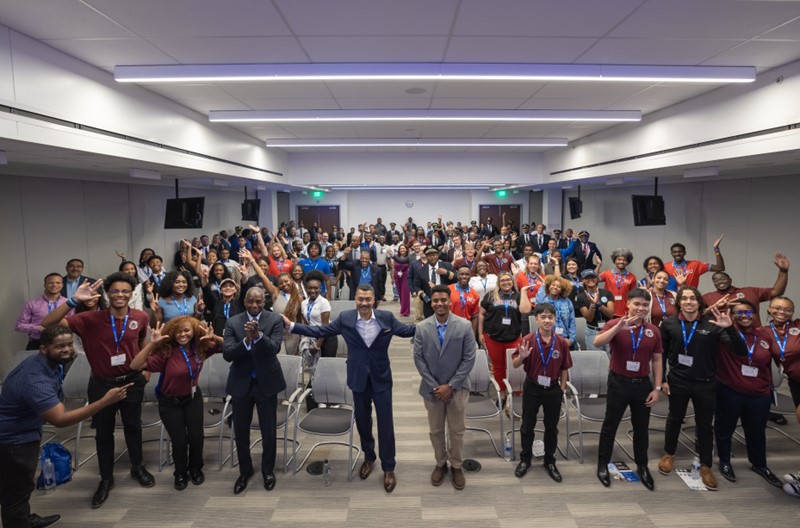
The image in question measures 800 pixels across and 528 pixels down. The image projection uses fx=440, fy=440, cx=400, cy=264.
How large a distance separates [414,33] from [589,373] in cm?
382

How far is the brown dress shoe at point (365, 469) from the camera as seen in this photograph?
3988 mm

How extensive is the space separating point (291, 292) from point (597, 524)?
387 cm

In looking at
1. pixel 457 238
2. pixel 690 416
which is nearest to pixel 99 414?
pixel 690 416

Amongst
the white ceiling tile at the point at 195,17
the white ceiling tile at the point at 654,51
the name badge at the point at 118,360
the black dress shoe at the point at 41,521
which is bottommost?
the black dress shoe at the point at 41,521

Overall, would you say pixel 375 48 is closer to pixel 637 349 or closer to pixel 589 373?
pixel 637 349

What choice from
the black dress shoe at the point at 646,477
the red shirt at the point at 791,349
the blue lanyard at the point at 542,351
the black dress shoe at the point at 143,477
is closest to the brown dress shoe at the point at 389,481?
the blue lanyard at the point at 542,351

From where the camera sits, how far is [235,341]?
367 cm

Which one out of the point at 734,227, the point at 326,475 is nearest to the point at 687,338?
the point at 326,475

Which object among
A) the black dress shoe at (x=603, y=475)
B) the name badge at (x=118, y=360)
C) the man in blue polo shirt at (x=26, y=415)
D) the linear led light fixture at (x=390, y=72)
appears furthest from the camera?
the linear led light fixture at (x=390, y=72)

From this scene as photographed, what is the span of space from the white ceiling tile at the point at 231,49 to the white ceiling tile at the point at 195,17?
137 mm

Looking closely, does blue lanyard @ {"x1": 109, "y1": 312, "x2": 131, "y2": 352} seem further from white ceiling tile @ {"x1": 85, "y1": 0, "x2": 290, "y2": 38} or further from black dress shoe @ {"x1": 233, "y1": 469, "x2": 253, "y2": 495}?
white ceiling tile @ {"x1": 85, "y1": 0, "x2": 290, "y2": 38}

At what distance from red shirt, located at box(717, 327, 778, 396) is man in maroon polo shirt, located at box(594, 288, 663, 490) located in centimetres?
61

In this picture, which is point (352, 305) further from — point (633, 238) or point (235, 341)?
point (633, 238)

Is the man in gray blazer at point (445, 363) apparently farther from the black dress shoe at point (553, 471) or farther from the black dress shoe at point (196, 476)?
the black dress shoe at point (196, 476)
